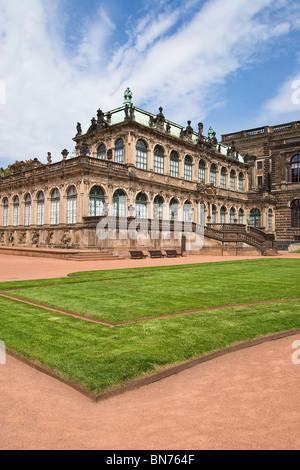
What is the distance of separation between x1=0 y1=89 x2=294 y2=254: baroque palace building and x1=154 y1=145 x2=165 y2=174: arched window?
0.11 m

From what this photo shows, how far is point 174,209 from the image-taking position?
4309 centimetres

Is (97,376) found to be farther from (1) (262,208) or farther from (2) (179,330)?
(1) (262,208)

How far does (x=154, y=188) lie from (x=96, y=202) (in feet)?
27.2

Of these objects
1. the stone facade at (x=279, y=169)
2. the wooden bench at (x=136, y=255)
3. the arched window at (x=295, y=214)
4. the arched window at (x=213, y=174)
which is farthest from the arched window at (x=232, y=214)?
the wooden bench at (x=136, y=255)

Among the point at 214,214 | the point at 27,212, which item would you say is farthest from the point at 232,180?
the point at 27,212

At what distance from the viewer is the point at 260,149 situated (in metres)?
57.7

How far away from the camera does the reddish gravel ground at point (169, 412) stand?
376 cm

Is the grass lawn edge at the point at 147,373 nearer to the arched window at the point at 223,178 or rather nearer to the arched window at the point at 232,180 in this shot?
the arched window at the point at 223,178

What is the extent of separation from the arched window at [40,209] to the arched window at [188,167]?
56.0ft

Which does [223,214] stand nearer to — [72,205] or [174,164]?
[174,164]

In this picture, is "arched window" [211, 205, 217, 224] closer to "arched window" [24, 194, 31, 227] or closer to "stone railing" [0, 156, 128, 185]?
"stone railing" [0, 156, 128, 185]

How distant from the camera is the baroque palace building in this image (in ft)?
109
